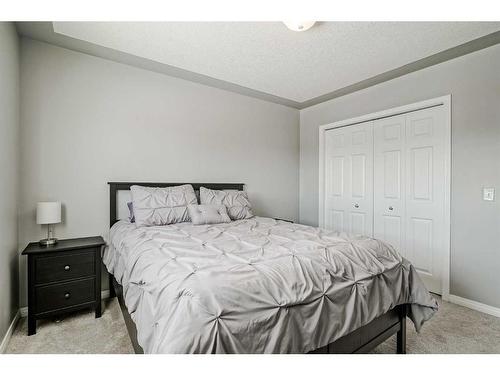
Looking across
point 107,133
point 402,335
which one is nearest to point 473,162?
point 402,335

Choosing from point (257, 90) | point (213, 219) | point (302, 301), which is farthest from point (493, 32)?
point (213, 219)

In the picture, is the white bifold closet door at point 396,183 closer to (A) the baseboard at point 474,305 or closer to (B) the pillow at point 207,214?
(A) the baseboard at point 474,305

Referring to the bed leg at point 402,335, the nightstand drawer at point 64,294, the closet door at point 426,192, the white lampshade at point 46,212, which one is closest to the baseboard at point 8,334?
the nightstand drawer at point 64,294

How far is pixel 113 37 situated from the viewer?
2.28 m

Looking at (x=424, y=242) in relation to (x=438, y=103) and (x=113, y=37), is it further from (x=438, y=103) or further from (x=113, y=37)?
(x=113, y=37)

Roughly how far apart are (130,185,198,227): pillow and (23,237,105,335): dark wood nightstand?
16.7 inches

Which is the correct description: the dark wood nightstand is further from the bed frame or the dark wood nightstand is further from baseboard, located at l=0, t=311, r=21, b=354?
the bed frame

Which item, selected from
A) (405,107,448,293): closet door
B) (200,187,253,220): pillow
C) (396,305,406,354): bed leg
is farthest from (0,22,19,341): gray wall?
(405,107,448,293): closet door

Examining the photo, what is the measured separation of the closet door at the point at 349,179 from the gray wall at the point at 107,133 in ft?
3.74

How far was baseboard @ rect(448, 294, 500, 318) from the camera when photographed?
2385 mm

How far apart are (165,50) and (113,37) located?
436mm

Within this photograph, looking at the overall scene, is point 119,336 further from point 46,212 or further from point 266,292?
point 266,292

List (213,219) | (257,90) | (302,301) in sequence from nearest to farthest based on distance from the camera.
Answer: (302,301) < (213,219) < (257,90)

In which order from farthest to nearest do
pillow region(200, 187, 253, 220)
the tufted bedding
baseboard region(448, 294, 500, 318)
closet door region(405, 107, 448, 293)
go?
pillow region(200, 187, 253, 220) < closet door region(405, 107, 448, 293) < baseboard region(448, 294, 500, 318) < the tufted bedding
